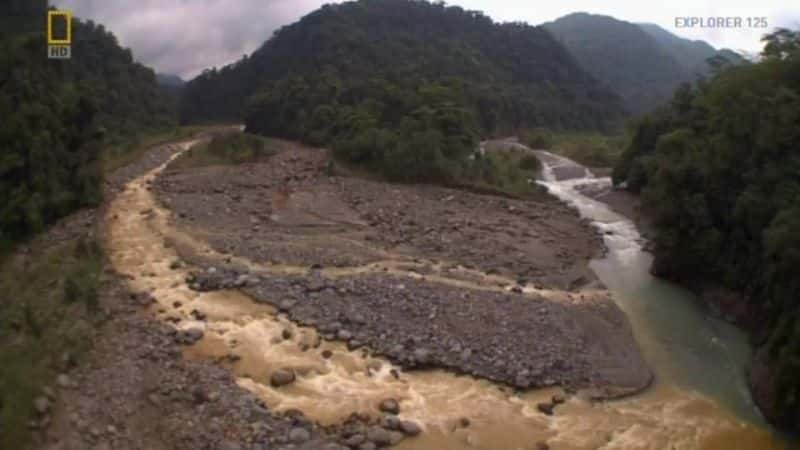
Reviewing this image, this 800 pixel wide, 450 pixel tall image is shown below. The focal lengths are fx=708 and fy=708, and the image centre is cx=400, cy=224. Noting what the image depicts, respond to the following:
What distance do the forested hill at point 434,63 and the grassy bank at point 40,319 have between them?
4763 cm

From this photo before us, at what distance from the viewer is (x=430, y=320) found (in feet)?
69.5

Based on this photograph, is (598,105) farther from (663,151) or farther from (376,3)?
(663,151)

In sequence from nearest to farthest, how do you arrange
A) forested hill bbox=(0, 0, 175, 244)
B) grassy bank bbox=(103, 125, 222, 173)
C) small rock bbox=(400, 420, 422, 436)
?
small rock bbox=(400, 420, 422, 436), forested hill bbox=(0, 0, 175, 244), grassy bank bbox=(103, 125, 222, 173)

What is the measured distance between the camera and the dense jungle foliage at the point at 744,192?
2097cm

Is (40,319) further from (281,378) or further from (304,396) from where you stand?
(304,396)

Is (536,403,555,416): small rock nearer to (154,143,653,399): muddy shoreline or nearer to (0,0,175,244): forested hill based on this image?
(154,143,653,399): muddy shoreline

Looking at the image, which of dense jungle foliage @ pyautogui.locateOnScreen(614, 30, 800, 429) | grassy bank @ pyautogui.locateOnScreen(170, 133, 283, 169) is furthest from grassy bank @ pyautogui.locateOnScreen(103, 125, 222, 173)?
dense jungle foliage @ pyautogui.locateOnScreen(614, 30, 800, 429)

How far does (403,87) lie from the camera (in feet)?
181

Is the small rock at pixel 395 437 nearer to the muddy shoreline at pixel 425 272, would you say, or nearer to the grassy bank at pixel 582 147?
the muddy shoreline at pixel 425 272

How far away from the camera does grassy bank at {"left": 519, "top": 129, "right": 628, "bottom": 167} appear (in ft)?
203

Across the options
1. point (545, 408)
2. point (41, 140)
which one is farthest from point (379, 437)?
point (41, 140)

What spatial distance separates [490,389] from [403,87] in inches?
1582

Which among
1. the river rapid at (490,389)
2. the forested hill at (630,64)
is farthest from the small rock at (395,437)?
the forested hill at (630,64)

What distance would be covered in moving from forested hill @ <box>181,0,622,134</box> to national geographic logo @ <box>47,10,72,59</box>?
3380cm
